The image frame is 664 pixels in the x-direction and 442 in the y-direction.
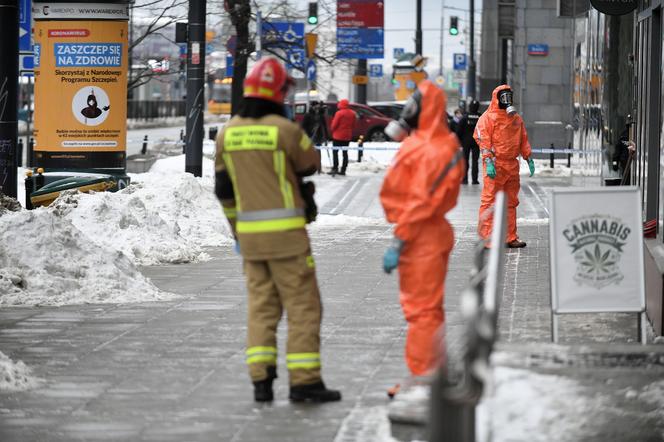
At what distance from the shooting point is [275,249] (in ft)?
25.6

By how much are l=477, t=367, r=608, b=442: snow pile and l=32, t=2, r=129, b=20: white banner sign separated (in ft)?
44.8

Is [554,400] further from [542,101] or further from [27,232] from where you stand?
[542,101]

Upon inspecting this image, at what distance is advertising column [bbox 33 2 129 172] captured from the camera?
2002 cm

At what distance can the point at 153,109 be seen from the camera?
84.8 meters

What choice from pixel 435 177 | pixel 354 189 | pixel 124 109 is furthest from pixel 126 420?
pixel 354 189

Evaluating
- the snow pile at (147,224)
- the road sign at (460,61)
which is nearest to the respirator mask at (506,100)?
the snow pile at (147,224)

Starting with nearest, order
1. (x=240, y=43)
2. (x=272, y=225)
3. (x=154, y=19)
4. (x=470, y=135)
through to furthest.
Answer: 1. (x=272, y=225)
2. (x=470, y=135)
3. (x=154, y=19)
4. (x=240, y=43)

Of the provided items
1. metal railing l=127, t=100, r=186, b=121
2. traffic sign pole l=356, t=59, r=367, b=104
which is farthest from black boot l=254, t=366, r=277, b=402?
metal railing l=127, t=100, r=186, b=121

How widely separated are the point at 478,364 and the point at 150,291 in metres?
7.95

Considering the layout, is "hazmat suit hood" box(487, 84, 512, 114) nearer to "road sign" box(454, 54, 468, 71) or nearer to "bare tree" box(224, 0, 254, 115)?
"bare tree" box(224, 0, 254, 115)

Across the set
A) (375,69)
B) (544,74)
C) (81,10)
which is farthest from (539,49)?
(375,69)

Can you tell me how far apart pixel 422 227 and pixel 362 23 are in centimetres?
4577

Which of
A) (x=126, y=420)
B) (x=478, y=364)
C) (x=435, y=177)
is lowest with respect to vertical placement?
(x=126, y=420)

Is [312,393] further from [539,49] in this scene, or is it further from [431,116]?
[539,49]
